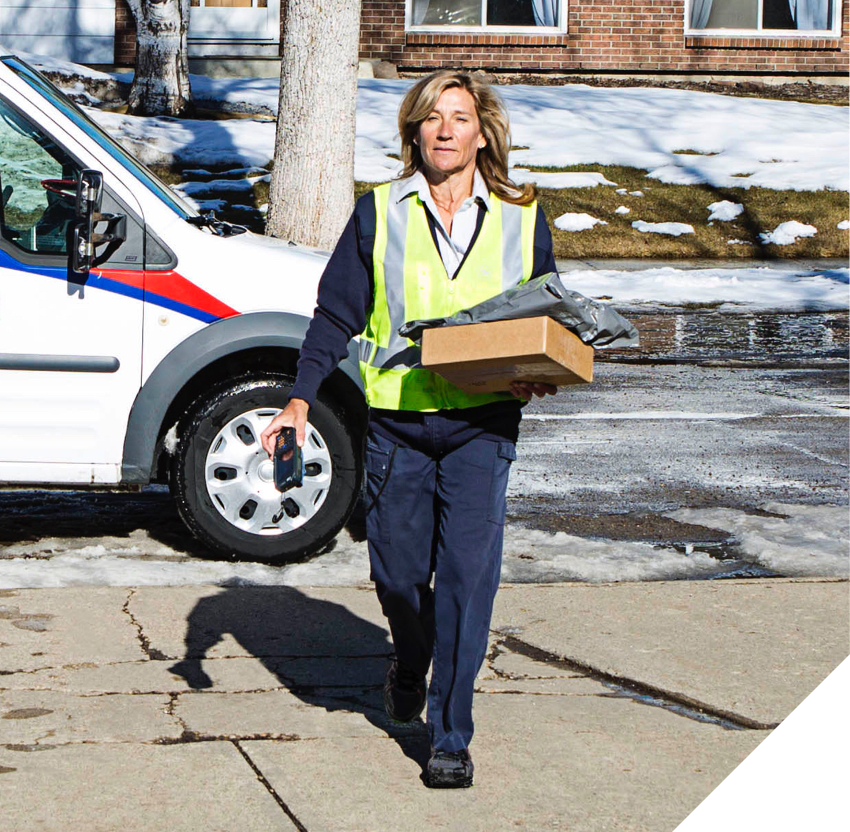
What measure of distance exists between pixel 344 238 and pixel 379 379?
0.40m

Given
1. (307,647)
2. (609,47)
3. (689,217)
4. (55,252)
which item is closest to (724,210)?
(689,217)

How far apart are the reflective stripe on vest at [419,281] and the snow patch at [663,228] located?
547 inches

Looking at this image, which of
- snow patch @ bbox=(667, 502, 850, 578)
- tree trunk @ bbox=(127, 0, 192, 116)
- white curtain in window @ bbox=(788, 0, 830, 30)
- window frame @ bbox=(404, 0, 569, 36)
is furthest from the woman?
white curtain in window @ bbox=(788, 0, 830, 30)

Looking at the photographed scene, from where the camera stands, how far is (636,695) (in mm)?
4656

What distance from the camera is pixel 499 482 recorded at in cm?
392

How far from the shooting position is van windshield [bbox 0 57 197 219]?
618cm

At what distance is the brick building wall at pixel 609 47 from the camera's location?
909 inches

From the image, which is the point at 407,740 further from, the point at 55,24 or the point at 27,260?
the point at 55,24

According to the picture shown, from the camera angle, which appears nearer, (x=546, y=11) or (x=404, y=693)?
(x=404, y=693)

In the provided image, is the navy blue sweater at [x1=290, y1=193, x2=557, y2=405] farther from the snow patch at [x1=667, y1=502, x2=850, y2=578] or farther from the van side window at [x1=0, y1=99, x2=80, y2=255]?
the snow patch at [x1=667, y1=502, x2=850, y2=578]

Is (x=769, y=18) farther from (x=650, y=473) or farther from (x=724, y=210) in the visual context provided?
(x=650, y=473)

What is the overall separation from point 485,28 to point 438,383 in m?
20.2

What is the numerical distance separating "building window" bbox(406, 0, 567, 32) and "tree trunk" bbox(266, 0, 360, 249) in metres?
11.7

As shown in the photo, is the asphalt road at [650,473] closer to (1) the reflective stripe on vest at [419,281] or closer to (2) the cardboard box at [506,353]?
(1) the reflective stripe on vest at [419,281]
